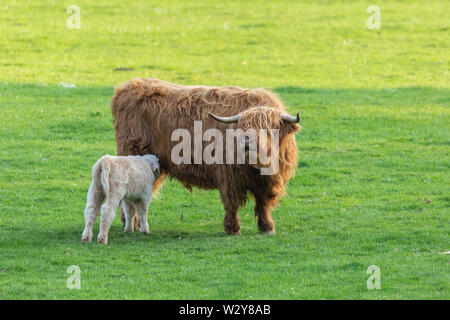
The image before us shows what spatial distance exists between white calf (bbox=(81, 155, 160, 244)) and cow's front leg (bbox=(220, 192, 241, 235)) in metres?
1.01

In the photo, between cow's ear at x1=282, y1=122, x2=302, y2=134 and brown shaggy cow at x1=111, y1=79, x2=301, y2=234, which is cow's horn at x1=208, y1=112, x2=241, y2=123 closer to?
brown shaggy cow at x1=111, y1=79, x2=301, y2=234

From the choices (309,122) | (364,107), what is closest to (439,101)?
(364,107)

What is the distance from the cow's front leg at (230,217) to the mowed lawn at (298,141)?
0.22m

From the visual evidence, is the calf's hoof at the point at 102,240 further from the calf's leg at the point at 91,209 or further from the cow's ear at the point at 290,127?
the cow's ear at the point at 290,127

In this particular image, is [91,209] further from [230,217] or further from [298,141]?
[298,141]

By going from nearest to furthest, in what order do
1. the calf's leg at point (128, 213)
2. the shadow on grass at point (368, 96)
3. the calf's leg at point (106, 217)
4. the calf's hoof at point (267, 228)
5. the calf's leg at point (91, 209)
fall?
the calf's leg at point (106, 217) → the calf's leg at point (91, 209) → the calf's hoof at point (267, 228) → the calf's leg at point (128, 213) → the shadow on grass at point (368, 96)

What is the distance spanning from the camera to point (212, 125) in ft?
35.9

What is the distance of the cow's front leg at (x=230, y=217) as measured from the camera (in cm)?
1065

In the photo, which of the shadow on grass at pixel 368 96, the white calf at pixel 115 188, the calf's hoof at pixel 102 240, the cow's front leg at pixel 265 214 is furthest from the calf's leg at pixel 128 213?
the shadow on grass at pixel 368 96

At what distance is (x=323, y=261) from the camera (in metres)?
9.25

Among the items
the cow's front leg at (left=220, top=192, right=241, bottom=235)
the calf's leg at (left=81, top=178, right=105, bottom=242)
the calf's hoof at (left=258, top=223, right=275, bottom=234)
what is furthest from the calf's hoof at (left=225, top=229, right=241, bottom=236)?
the calf's leg at (left=81, top=178, right=105, bottom=242)

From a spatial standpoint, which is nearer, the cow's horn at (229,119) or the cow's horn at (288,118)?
the cow's horn at (288,118)

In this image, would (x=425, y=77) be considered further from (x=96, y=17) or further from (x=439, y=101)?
(x=96, y=17)
